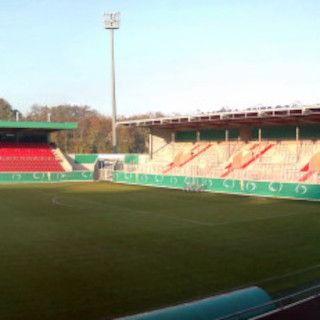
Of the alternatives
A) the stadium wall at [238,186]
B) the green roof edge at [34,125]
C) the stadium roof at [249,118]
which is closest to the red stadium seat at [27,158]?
the green roof edge at [34,125]

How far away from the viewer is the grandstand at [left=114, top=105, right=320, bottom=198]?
39.8 meters

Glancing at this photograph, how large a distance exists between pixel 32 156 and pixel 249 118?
29.8m

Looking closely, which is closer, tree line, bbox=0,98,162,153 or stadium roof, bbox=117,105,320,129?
stadium roof, bbox=117,105,320,129

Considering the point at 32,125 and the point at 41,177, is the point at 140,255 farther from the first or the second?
the point at 32,125

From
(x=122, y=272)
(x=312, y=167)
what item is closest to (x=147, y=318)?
(x=122, y=272)

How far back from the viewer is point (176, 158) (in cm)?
5900

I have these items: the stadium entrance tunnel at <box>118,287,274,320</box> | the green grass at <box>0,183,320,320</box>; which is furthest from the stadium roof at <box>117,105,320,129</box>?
the stadium entrance tunnel at <box>118,287,274,320</box>

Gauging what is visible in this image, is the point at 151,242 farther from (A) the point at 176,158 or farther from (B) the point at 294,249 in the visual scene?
(A) the point at 176,158

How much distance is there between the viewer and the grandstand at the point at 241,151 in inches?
1565

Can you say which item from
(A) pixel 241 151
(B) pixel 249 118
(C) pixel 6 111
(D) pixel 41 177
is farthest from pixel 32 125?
(C) pixel 6 111

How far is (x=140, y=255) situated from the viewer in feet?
52.3

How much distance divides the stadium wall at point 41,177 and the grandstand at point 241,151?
5246 millimetres

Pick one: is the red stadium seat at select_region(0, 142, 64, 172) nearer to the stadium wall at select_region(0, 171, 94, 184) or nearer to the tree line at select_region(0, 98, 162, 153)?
the stadium wall at select_region(0, 171, 94, 184)

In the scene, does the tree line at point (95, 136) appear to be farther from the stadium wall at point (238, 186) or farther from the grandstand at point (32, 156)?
the stadium wall at point (238, 186)
